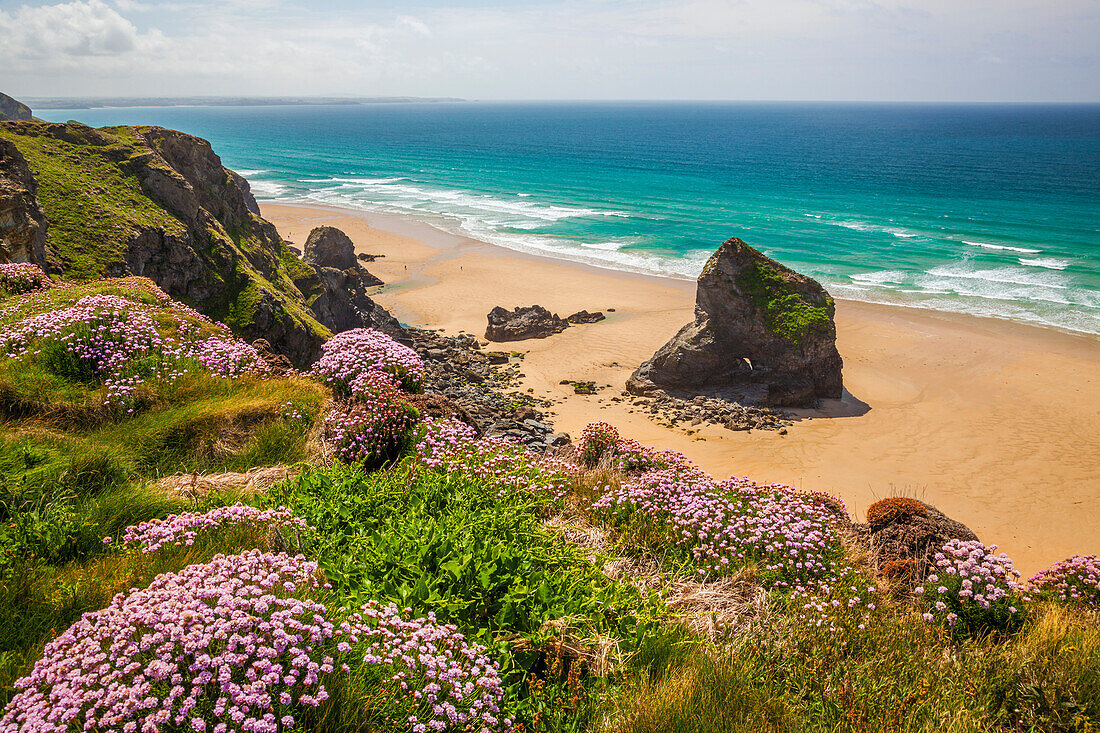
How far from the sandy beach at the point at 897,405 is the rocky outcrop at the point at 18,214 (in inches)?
537

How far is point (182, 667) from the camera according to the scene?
3133 millimetres

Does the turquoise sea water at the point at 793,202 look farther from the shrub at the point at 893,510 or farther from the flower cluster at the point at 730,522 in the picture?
the flower cluster at the point at 730,522

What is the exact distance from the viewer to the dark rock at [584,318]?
3189 cm

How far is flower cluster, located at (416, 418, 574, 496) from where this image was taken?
7586mm

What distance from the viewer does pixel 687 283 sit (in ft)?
135

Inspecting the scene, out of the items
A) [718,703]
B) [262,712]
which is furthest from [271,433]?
[718,703]

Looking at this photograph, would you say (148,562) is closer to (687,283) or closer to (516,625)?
(516,625)

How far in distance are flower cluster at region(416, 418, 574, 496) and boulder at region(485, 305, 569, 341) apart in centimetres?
1999

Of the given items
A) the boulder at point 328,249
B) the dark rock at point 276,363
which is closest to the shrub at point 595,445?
the dark rock at point 276,363

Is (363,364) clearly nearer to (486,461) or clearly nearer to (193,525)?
(486,461)

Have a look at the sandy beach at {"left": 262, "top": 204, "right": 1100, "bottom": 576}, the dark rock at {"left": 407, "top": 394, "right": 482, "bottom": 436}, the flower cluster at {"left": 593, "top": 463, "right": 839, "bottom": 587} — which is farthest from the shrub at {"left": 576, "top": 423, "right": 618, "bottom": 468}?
the sandy beach at {"left": 262, "top": 204, "right": 1100, "bottom": 576}

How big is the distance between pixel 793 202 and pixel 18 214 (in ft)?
237

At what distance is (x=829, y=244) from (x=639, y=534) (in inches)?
1996

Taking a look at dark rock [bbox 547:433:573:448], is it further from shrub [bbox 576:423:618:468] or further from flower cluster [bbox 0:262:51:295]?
flower cluster [bbox 0:262:51:295]
